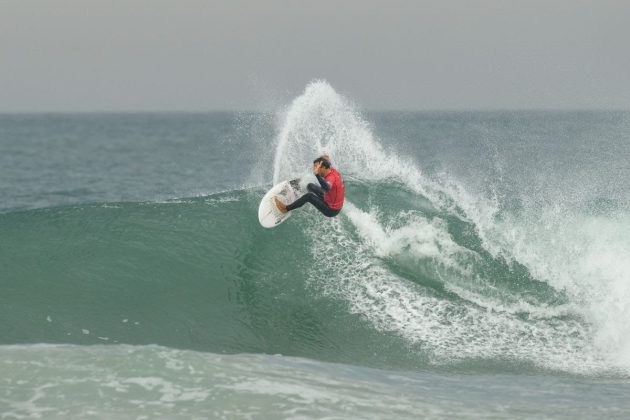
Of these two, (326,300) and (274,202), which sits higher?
(274,202)

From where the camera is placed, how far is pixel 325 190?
487 inches

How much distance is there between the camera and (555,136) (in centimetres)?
5712

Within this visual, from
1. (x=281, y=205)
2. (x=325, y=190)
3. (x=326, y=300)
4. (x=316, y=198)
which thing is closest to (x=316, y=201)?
(x=316, y=198)

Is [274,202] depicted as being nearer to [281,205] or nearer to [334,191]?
[281,205]

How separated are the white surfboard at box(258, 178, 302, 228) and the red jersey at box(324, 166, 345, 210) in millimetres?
1194

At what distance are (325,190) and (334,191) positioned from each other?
16cm

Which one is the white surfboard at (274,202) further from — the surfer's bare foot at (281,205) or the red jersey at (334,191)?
the red jersey at (334,191)

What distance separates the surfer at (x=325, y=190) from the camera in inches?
484

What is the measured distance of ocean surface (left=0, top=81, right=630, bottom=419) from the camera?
319 inches

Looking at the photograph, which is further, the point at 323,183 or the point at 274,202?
the point at 274,202

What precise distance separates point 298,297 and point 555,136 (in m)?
49.3

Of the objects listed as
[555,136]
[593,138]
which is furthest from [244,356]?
[555,136]

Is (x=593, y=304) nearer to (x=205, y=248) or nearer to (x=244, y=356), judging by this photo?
(x=244, y=356)

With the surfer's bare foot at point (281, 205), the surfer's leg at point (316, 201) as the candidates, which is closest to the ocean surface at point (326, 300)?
the surfer's bare foot at point (281, 205)
